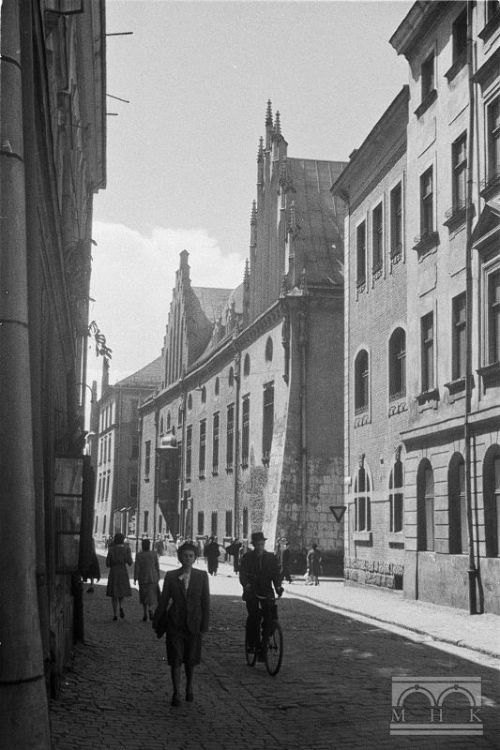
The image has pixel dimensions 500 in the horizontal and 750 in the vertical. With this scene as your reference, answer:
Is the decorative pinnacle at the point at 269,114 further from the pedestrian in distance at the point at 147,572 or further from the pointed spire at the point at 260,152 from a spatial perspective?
the pedestrian in distance at the point at 147,572

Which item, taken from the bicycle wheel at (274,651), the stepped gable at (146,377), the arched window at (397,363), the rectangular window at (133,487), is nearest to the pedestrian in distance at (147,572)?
the bicycle wheel at (274,651)

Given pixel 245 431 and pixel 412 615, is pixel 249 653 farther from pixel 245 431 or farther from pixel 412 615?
pixel 245 431

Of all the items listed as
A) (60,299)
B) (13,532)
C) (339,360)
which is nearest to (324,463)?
(339,360)

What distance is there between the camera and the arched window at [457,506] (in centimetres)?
1997

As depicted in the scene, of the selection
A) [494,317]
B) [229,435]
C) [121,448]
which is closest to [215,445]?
[229,435]

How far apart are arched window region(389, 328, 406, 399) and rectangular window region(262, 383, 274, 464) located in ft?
42.5

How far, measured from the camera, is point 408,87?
24.2 m

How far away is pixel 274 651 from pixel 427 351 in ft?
42.0

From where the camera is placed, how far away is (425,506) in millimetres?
22016

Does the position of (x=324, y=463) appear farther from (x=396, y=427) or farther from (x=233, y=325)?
(x=233, y=325)

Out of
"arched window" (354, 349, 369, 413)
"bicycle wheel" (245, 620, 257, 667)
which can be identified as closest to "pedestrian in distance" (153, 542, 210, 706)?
"bicycle wheel" (245, 620, 257, 667)

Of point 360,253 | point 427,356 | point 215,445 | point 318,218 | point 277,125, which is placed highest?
point 277,125

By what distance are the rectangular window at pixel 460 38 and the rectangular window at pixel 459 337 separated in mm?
5296

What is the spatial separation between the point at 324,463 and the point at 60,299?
2334 centimetres
